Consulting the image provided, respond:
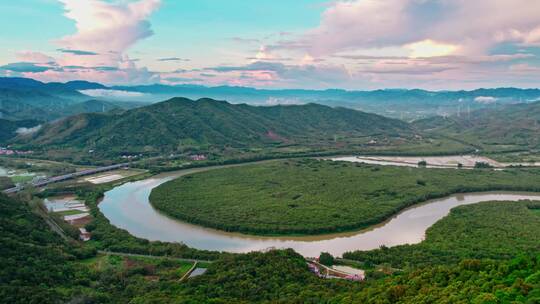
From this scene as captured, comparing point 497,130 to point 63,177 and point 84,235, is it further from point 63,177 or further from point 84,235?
point 84,235

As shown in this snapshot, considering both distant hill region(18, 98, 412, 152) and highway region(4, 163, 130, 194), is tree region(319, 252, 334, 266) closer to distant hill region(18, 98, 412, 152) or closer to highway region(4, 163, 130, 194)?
highway region(4, 163, 130, 194)

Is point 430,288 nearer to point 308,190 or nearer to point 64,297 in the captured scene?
point 64,297

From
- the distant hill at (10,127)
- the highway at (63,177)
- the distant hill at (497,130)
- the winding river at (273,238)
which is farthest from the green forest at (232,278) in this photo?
the distant hill at (497,130)

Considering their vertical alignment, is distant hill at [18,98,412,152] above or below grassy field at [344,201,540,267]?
above

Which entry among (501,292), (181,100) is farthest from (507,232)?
(181,100)

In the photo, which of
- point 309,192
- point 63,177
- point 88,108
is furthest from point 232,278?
point 88,108

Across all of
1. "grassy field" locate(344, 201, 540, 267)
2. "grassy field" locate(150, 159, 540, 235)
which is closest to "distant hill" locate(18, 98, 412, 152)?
"grassy field" locate(150, 159, 540, 235)

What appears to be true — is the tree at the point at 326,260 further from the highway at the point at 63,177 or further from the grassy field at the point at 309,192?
the highway at the point at 63,177
